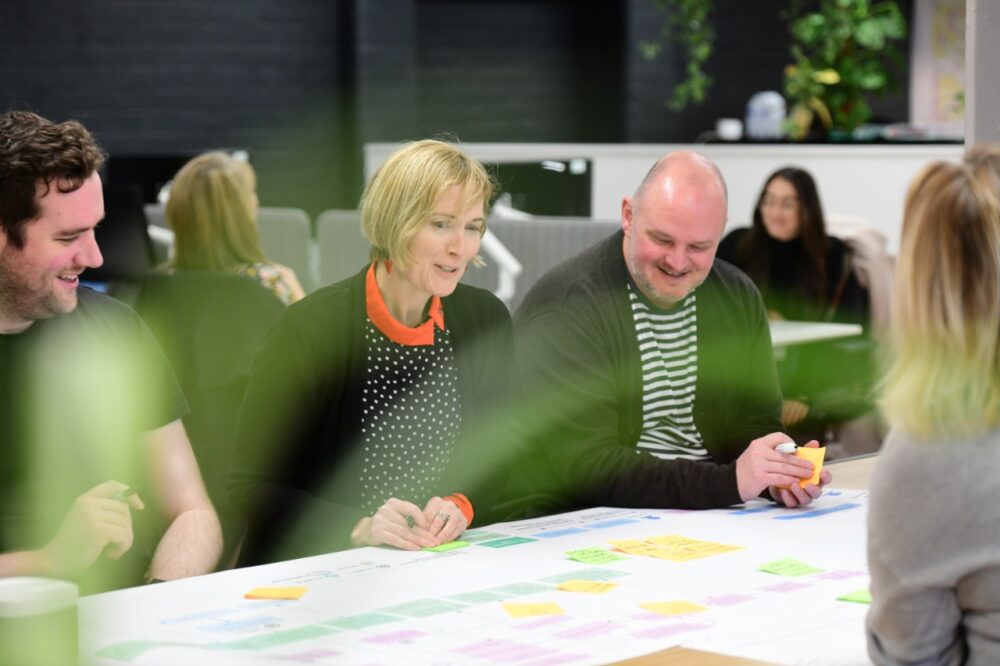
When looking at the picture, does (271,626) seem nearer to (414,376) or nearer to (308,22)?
(414,376)

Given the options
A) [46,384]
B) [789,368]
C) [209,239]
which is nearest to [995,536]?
[46,384]

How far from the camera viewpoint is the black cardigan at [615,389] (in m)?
2.37

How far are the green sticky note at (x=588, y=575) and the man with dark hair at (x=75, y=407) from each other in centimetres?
61

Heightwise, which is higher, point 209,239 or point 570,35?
point 570,35

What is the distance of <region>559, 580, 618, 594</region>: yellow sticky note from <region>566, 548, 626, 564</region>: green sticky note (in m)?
0.11

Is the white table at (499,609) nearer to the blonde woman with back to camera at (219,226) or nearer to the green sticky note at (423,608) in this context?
the green sticky note at (423,608)

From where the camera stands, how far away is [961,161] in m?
1.37

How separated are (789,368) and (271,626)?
3446 mm

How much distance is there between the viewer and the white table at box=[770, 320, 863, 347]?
4383 mm

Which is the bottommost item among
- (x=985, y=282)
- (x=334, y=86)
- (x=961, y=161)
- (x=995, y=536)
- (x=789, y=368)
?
(x=789, y=368)

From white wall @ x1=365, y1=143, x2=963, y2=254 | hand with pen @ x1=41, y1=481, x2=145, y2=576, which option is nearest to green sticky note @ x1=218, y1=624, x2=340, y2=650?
hand with pen @ x1=41, y1=481, x2=145, y2=576

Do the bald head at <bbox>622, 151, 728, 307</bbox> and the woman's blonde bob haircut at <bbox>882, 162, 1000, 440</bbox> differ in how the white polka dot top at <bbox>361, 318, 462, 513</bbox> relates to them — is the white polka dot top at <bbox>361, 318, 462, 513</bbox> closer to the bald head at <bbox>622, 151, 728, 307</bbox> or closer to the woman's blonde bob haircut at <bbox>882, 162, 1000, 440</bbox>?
the bald head at <bbox>622, 151, 728, 307</bbox>

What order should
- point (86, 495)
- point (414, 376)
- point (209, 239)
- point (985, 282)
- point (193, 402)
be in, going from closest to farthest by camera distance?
point (985, 282) < point (86, 495) < point (414, 376) < point (193, 402) < point (209, 239)

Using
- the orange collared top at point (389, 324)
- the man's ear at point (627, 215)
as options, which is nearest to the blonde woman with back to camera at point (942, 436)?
the orange collared top at point (389, 324)
